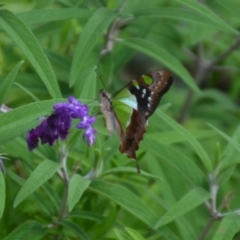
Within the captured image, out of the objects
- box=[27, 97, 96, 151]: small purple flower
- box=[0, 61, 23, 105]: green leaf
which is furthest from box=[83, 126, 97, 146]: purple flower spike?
box=[0, 61, 23, 105]: green leaf

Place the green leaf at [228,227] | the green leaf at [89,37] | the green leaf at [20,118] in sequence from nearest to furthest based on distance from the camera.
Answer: the green leaf at [20,118], the green leaf at [228,227], the green leaf at [89,37]

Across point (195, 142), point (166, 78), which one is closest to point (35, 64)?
point (166, 78)

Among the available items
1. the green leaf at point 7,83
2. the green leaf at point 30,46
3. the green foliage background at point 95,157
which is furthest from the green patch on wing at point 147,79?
the green leaf at point 7,83

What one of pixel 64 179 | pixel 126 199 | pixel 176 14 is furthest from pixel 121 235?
pixel 176 14

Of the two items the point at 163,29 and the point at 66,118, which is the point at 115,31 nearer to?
the point at 163,29

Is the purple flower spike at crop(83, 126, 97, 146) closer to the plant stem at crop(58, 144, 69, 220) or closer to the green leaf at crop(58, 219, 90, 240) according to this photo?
the plant stem at crop(58, 144, 69, 220)

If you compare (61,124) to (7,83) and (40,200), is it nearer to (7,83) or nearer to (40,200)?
(7,83)

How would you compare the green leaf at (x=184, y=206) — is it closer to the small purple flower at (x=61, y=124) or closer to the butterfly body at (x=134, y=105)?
the butterfly body at (x=134, y=105)
